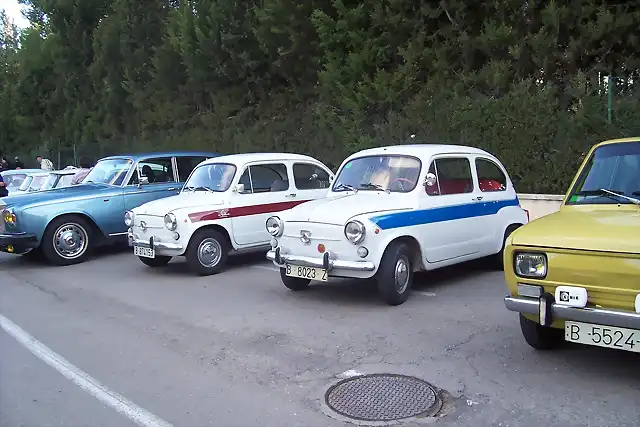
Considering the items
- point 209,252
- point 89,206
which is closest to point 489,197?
point 209,252

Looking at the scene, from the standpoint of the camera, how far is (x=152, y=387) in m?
4.91

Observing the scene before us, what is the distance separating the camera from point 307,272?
23.7 ft

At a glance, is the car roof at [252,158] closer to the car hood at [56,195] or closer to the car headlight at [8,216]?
the car hood at [56,195]

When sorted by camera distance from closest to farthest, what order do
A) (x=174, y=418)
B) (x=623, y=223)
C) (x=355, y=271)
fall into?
(x=174, y=418) → (x=623, y=223) → (x=355, y=271)

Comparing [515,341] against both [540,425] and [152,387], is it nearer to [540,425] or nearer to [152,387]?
[540,425]

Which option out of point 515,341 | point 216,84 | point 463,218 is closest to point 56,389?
point 515,341

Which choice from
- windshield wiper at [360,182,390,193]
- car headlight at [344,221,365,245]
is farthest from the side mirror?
car headlight at [344,221,365,245]

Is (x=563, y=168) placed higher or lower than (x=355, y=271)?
higher

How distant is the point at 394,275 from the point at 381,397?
2528 mm

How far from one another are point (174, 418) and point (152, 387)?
2.21 feet

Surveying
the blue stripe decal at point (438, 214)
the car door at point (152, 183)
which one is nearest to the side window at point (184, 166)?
the car door at point (152, 183)

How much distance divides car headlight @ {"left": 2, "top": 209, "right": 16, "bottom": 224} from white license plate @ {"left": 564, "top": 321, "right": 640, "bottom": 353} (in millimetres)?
8971

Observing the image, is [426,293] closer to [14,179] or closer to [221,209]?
[221,209]

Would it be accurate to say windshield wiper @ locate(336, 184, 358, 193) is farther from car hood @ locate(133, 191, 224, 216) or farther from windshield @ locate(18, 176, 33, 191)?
windshield @ locate(18, 176, 33, 191)
